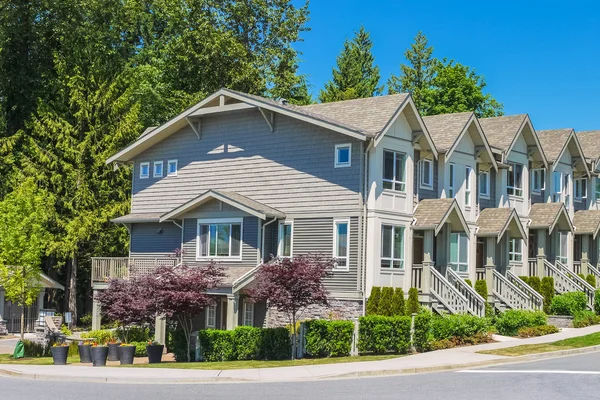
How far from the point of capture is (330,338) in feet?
94.9

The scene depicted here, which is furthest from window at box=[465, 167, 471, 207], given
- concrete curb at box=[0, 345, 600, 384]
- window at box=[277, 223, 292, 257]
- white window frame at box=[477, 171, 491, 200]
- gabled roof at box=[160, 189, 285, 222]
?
concrete curb at box=[0, 345, 600, 384]

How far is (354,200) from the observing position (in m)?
34.2

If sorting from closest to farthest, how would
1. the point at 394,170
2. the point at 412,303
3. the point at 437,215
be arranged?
the point at 412,303 → the point at 394,170 → the point at 437,215

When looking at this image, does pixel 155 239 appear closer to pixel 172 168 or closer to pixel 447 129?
pixel 172 168

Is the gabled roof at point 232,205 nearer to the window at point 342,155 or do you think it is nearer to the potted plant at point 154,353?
the window at point 342,155

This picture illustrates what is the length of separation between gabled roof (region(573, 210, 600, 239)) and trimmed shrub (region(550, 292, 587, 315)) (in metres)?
8.90

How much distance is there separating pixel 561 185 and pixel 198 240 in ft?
69.2

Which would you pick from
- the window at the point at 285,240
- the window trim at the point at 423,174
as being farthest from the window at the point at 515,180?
the window at the point at 285,240

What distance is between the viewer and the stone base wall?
34.0 m

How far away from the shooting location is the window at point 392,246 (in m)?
34.6

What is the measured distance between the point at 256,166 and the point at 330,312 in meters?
7.49

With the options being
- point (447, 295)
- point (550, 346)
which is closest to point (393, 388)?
point (550, 346)

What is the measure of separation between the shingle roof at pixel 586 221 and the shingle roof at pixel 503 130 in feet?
25.4

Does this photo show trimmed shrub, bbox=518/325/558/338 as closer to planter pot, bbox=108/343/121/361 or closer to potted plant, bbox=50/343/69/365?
planter pot, bbox=108/343/121/361
